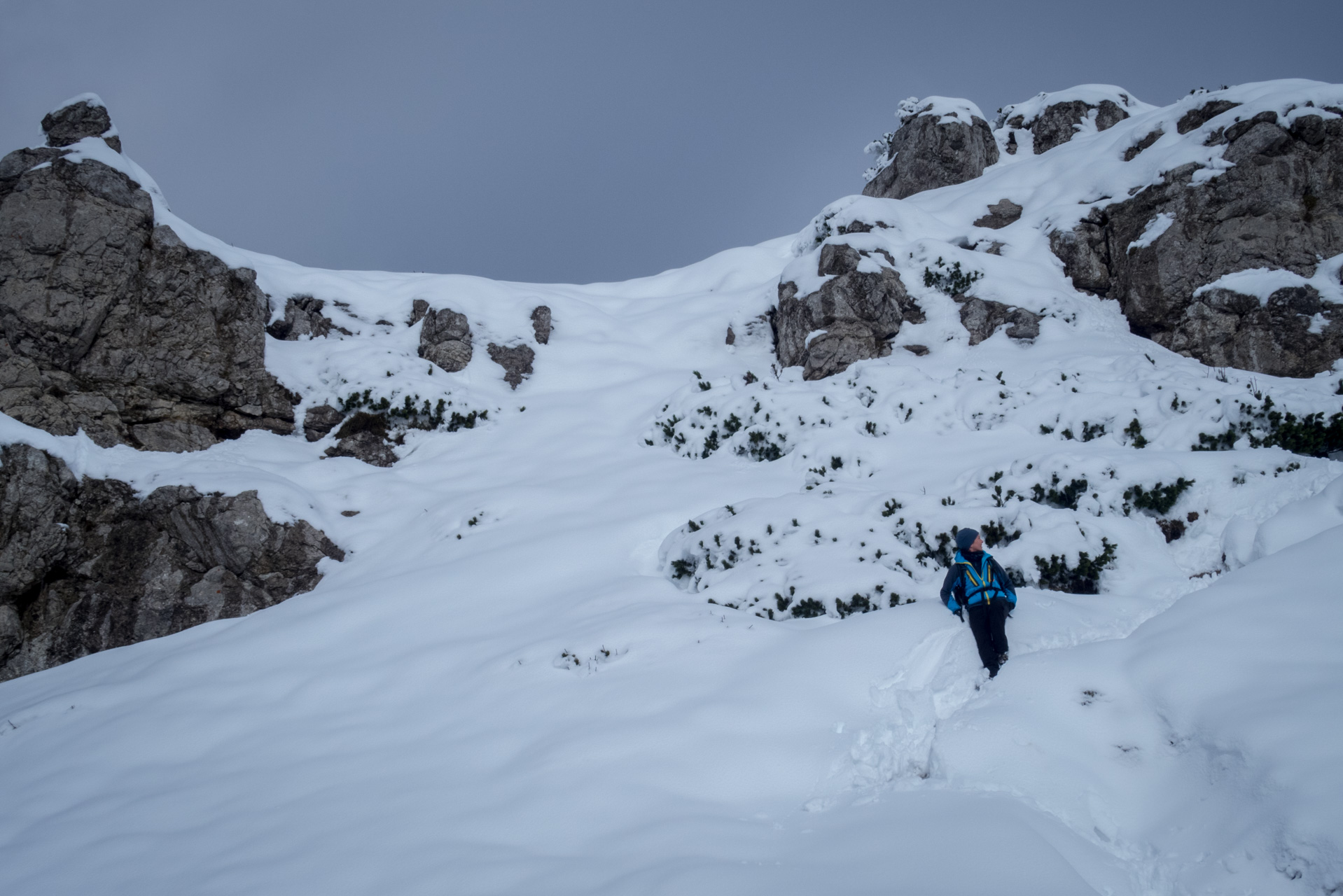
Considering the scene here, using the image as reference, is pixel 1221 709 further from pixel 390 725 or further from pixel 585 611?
pixel 390 725

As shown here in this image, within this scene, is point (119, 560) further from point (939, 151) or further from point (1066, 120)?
point (1066, 120)

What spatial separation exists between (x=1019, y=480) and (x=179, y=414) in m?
16.0

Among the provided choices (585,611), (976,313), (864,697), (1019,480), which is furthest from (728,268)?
(864,697)

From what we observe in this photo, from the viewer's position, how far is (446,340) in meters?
18.2

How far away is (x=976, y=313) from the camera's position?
16141mm

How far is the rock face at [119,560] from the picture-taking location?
1032 centimetres

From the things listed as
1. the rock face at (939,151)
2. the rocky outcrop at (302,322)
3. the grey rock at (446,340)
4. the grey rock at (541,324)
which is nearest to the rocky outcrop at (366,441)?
the grey rock at (446,340)

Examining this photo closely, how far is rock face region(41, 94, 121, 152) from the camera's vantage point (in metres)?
14.8

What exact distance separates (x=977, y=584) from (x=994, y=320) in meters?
11.6

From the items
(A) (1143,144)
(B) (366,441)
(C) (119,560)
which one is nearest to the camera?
(C) (119,560)

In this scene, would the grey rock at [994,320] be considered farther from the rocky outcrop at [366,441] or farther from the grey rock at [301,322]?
the grey rock at [301,322]

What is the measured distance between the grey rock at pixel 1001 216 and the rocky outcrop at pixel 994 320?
5.19 m

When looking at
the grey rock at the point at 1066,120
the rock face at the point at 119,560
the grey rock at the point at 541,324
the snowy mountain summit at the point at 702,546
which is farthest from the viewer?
the grey rock at the point at 1066,120

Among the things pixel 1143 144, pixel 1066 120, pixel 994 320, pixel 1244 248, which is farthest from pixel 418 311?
pixel 1066 120
